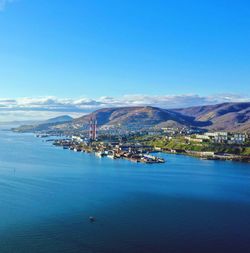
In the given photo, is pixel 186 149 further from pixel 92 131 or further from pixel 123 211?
pixel 123 211

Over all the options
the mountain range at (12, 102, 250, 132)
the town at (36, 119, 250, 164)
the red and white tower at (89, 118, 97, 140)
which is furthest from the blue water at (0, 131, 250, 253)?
the mountain range at (12, 102, 250, 132)

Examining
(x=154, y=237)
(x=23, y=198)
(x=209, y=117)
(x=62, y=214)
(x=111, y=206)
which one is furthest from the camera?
(x=209, y=117)

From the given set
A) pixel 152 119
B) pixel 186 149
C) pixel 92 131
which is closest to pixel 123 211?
pixel 186 149

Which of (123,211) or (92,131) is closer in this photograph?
(123,211)

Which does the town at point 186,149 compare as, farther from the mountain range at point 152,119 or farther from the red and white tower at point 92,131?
the mountain range at point 152,119

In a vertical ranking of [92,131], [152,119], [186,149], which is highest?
[152,119]

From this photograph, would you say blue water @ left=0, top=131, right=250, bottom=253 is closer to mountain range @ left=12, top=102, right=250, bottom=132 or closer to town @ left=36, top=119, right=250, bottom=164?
town @ left=36, top=119, right=250, bottom=164

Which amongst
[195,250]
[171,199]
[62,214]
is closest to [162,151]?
[171,199]

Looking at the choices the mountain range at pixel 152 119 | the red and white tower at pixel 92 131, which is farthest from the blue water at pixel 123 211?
the mountain range at pixel 152 119

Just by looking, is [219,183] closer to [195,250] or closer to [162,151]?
[195,250]
